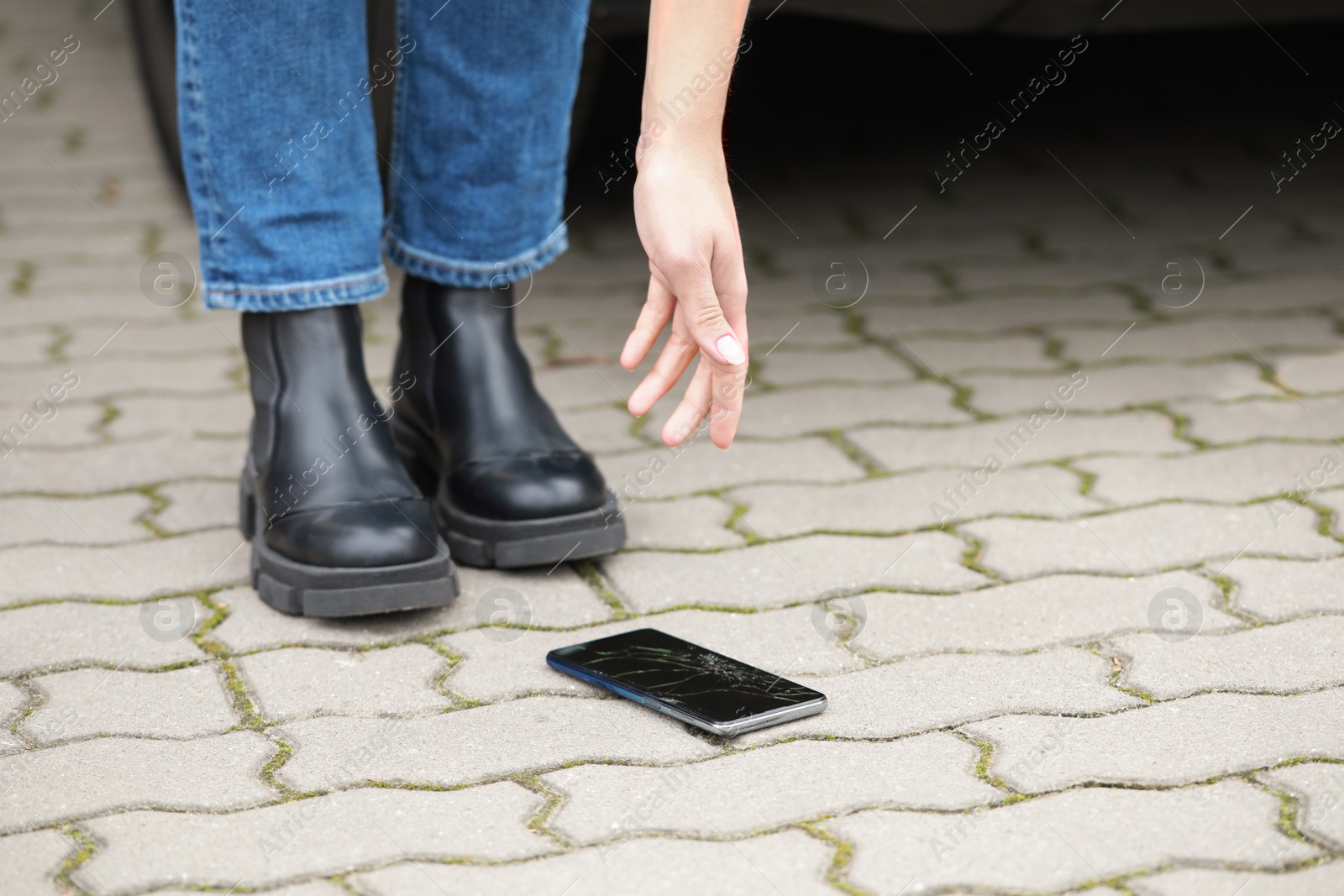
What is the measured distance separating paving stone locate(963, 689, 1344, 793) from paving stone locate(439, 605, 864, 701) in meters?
0.22

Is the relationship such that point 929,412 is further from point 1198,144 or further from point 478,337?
point 1198,144

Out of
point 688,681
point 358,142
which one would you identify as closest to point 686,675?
point 688,681

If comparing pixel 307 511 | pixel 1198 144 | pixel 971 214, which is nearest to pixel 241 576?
pixel 307 511

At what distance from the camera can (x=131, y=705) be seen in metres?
1.47

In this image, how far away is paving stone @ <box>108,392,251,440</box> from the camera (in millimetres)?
2258

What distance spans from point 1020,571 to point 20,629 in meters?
1.17

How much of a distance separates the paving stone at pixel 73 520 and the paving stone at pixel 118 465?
4 cm

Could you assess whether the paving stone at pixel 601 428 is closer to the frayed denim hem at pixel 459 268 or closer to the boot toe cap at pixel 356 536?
the frayed denim hem at pixel 459 268

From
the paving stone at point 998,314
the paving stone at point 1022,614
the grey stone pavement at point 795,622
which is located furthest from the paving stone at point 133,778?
the paving stone at point 998,314

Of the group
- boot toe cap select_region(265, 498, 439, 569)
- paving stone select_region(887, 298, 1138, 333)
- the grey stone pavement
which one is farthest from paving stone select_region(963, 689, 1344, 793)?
paving stone select_region(887, 298, 1138, 333)

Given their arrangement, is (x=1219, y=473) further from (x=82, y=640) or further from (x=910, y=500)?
(x=82, y=640)

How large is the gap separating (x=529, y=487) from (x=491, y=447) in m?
0.09

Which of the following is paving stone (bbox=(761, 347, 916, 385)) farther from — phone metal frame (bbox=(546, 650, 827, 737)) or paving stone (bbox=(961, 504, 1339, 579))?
phone metal frame (bbox=(546, 650, 827, 737))

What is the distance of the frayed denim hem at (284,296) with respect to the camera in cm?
170
